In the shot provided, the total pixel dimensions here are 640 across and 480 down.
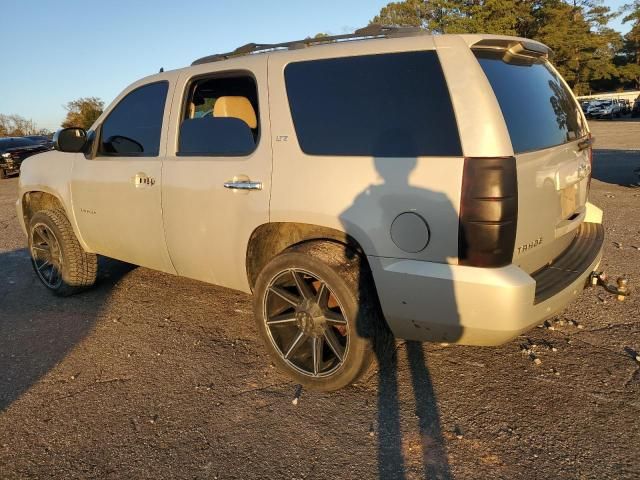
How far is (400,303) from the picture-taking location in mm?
2602

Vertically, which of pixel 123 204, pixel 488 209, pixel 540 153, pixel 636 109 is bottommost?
pixel 123 204

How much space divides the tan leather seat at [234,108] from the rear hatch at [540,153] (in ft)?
5.63

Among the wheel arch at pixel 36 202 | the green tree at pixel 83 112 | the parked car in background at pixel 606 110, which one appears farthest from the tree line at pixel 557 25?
the wheel arch at pixel 36 202

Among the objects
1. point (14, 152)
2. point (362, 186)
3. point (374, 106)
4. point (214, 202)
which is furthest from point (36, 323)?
point (14, 152)

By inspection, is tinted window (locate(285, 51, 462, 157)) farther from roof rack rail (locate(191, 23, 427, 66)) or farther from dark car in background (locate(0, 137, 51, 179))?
dark car in background (locate(0, 137, 51, 179))

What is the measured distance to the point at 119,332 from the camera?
4.05 metres

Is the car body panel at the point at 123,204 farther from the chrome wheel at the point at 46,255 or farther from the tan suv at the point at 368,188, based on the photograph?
the chrome wheel at the point at 46,255

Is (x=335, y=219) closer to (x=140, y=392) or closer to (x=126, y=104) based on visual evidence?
(x=140, y=392)

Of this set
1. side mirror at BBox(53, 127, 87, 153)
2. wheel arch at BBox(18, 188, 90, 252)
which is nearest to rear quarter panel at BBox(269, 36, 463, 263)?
side mirror at BBox(53, 127, 87, 153)

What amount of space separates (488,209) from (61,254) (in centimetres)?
404

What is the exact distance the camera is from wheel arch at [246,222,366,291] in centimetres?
289

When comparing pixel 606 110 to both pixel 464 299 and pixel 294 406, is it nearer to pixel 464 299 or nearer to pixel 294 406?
pixel 464 299

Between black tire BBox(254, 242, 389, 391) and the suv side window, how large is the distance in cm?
82

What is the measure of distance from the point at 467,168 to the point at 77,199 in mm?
3504
